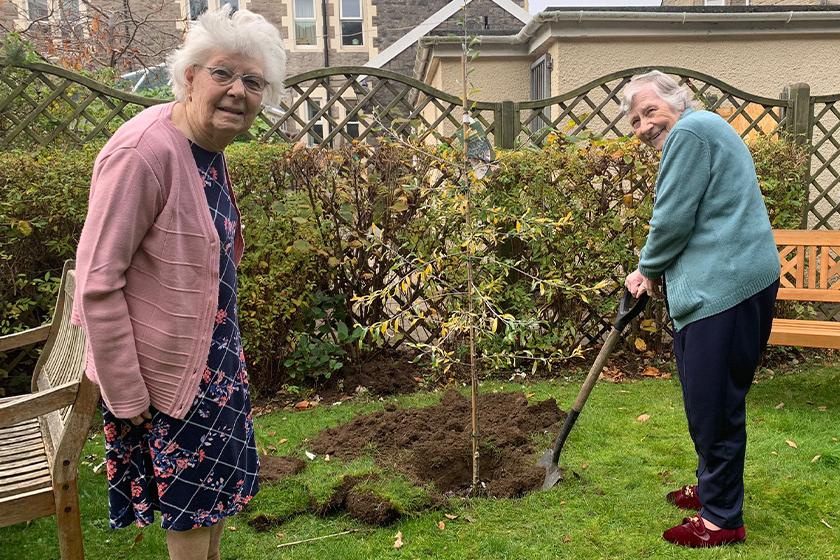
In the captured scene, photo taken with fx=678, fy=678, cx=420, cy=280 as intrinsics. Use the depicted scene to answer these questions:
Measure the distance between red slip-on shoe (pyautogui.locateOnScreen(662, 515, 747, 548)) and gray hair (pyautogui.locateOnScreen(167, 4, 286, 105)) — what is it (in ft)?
8.00

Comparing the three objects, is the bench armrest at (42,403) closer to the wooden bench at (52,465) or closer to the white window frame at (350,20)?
the wooden bench at (52,465)

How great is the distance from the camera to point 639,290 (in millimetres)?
2998

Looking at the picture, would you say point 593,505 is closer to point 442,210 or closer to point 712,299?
point 712,299

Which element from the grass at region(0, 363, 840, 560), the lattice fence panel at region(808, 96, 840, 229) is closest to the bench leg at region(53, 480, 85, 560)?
the grass at region(0, 363, 840, 560)

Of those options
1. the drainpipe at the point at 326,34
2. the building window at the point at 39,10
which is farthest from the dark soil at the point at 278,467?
the drainpipe at the point at 326,34

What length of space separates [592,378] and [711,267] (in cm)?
93

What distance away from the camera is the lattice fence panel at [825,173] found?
239 inches

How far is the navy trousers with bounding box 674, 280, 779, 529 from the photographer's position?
2607 mm

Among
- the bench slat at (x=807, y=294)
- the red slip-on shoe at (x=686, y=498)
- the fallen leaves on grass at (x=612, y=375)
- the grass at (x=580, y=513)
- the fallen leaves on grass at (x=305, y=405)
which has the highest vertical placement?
the bench slat at (x=807, y=294)

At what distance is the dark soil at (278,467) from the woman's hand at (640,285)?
1995 millimetres

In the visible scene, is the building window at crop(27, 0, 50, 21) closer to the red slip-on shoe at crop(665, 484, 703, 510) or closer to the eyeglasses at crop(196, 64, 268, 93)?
the eyeglasses at crop(196, 64, 268, 93)

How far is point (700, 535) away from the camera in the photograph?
281cm

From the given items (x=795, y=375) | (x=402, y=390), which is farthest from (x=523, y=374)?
(x=795, y=375)

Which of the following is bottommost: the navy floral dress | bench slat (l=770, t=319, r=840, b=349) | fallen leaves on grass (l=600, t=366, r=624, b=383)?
fallen leaves on grass (l=600, t=366, r=624, b=383)
